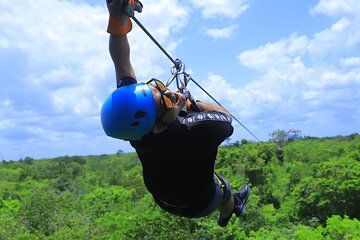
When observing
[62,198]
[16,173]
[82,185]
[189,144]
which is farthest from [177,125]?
[16,173]

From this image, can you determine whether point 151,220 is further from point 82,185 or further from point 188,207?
point 82,185

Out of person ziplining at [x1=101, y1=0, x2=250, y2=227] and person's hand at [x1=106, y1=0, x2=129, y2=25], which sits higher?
person's hand at [x1=106, y1=0, x2=129, y2=25]

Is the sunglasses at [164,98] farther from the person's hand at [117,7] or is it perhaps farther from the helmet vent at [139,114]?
the person's hand at [117,7]

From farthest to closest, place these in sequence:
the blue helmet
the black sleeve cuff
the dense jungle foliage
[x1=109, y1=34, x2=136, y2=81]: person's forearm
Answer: the dense jungle foliage → [x1=109, y1=34, x2=136, y2=81]: person's forearm → the black sleeve cuff → the blue helmet

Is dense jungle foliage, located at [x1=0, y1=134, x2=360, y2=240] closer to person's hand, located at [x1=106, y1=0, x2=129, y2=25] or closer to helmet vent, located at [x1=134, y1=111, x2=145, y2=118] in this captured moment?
helmet vent, located at [x1=134, y1=111, x2=145, y2=118]

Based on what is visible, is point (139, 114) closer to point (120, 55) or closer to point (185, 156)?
point (185, 156)

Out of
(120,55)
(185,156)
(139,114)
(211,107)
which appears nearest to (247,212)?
(211,107)

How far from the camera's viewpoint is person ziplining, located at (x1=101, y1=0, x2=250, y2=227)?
7.89ft

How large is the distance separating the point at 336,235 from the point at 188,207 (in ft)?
34.6

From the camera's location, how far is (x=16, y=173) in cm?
4388

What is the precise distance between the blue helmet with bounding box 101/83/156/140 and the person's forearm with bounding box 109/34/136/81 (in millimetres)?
445

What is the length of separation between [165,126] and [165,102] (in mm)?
169

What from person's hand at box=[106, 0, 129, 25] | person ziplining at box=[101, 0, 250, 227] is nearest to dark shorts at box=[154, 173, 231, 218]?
person ziplining at box=[101, 0, 250, 227]

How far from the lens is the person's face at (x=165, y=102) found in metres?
2.51
